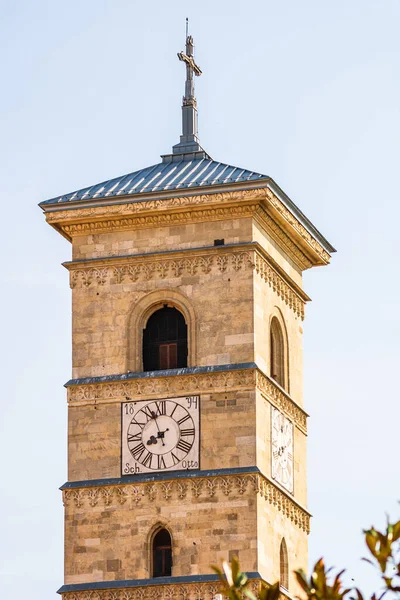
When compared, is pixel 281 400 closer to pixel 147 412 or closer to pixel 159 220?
pixel 147 412

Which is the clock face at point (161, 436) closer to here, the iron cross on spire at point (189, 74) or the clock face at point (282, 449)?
the clock face at point (282, 449)

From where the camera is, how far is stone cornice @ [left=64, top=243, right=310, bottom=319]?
95.6 ft

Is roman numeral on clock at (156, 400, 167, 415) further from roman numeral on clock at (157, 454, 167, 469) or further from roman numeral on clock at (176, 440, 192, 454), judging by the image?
roman numeral on clock at (157, 454, 167, 469)

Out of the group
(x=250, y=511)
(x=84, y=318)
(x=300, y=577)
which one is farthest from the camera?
(x=84, y=318)

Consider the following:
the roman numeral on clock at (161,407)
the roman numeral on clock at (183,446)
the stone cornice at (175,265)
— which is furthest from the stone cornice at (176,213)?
the roman numeral on clock at (183,446)

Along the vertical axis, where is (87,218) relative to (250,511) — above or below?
above

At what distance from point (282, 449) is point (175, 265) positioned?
3760 mm

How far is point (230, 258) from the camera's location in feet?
95.7

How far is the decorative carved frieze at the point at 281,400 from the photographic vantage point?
28.7 m

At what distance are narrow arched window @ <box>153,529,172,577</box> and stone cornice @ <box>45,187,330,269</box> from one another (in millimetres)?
5614

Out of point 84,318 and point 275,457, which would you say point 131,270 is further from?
point 275,457

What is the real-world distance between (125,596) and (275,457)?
3.61m

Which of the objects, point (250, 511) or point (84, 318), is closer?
point (250, 511)

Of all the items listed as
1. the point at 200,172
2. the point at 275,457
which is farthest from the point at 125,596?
the point at 200,172
